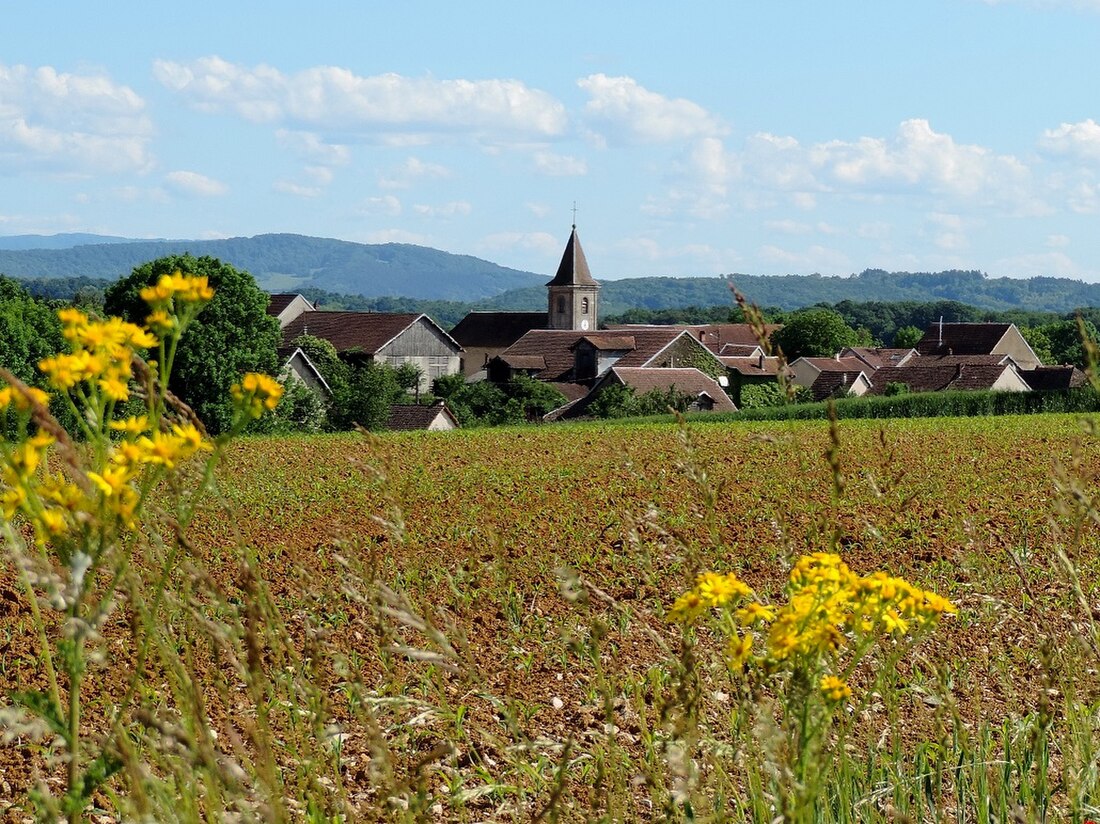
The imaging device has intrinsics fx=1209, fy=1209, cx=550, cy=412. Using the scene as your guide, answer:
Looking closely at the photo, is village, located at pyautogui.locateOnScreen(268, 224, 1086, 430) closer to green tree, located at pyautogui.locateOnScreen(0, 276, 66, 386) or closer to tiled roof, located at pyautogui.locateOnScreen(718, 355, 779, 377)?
tiled roof, located at pyautogui.locateOnScreen(718, 355, 779, 377)

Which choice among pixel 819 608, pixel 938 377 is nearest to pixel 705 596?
pixel 819 608

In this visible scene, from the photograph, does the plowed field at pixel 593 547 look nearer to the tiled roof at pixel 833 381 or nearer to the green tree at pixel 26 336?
the green tree at pixel 26 336

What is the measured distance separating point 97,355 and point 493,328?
104 metres

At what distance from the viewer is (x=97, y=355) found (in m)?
2.34

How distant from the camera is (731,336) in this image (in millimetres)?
111438

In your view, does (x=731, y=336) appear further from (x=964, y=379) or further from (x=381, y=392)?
(x=381, y=392)

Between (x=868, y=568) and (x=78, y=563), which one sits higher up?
(x=78, y=563)

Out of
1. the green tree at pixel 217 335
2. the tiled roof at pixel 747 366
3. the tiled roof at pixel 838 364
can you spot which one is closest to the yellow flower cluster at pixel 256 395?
the green tree at pixel 217 335

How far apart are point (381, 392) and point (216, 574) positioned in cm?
4026

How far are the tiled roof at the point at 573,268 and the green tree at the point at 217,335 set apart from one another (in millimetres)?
63439

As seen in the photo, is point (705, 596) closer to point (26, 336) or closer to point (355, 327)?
point (26, 336)

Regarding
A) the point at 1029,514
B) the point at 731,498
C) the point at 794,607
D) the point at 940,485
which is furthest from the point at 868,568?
the point at 794,607

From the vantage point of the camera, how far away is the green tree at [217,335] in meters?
45.1

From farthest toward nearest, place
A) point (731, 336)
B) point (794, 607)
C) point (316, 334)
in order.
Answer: point (731, 336), point (316, 334), point (794, 607)
